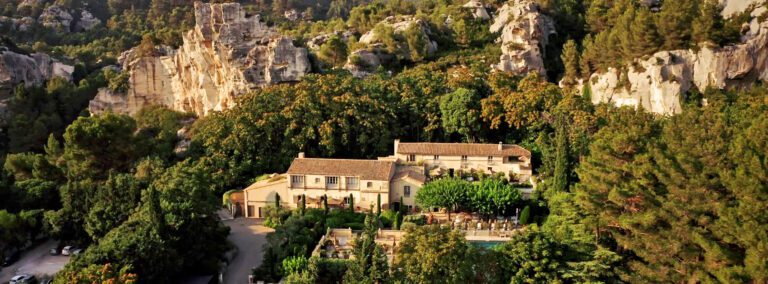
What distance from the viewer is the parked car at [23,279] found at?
26.4 meters

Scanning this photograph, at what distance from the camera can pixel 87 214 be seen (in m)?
29.8

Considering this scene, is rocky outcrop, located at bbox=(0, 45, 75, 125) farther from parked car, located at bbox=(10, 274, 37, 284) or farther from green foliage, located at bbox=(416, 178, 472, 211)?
green foliage, located at bbox=(416, 178, 472, 211)

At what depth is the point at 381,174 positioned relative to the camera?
3266cm

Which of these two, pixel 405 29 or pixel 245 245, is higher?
pixel 405 29

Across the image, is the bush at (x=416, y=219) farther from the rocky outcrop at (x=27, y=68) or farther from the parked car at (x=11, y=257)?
the rocky outcrop at (x=27, y=68)

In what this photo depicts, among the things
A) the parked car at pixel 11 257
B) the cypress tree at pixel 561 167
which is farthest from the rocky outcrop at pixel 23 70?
the cypress tree at pixel 561 167

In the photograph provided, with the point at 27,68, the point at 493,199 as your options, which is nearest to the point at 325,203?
the point at 493,199

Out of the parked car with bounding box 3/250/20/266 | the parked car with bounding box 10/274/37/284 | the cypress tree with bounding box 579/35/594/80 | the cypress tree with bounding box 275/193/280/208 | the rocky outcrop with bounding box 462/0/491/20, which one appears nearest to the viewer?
the parked car with bounding box 10/274/37/284

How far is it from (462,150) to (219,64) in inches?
888

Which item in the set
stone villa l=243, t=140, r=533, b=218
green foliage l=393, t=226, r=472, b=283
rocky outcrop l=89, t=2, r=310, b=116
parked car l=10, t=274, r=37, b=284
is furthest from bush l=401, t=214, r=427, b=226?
rocky outcrop l=89, t=2, r=310, b=116

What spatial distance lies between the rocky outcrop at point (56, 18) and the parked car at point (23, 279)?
64608 millimetres

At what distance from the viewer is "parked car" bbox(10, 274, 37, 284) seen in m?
26.4

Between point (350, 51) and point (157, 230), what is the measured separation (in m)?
32.7

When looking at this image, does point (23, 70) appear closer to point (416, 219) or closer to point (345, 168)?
point (345, 168)
